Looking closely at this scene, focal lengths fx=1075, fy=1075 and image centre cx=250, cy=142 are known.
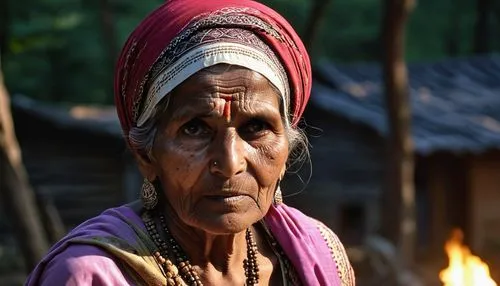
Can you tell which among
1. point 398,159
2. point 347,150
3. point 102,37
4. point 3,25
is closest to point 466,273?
point 398,159

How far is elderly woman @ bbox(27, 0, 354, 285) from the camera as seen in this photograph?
2.34 metres

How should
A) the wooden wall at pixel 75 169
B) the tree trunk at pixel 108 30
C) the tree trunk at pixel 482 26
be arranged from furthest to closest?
the tree trunk at pixel 482 26
the wooden wall at pixel 75 169
the tree trunk at pixel 108 30

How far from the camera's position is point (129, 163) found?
1875cm

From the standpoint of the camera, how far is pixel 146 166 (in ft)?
8.15

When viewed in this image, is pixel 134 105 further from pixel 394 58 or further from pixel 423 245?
pixel 423 245

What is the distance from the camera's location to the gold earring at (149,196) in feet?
8.29

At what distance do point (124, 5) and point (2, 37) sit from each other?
5332mm

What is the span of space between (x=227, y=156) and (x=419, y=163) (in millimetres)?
16130

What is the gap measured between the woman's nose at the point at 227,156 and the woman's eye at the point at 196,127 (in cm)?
4

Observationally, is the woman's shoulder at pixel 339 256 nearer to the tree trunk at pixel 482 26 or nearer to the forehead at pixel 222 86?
the forehead at pixel 222 86

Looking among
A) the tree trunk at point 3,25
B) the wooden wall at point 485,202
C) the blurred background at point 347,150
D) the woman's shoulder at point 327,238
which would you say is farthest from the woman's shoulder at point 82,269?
the tree trunk at point 3,25

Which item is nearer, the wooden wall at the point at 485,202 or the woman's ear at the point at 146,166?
the woman's ear at the point at 146,166

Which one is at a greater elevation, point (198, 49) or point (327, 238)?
point (198, 49)

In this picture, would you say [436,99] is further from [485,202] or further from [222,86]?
[222,86]
